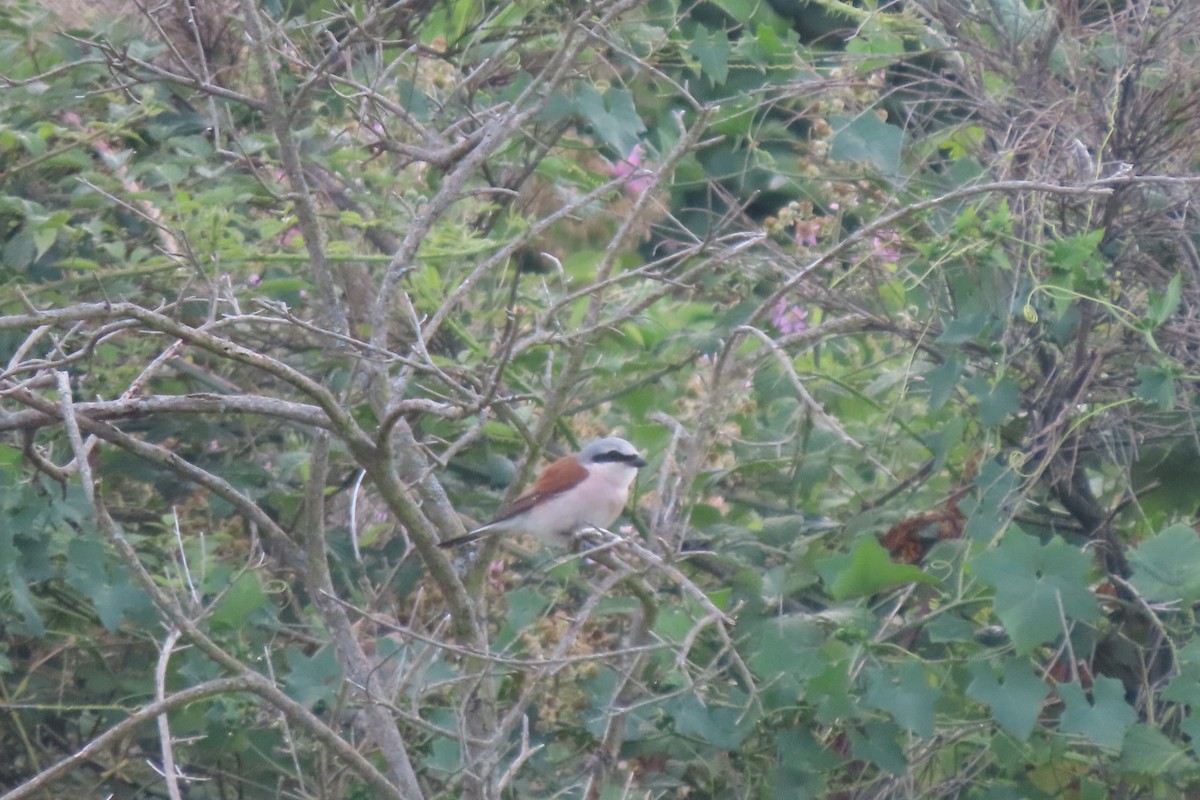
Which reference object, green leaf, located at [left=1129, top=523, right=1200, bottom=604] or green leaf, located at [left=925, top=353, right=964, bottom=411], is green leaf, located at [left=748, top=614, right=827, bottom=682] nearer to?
green leaf, located at [left=925, top=353, right=964, bottom=411]

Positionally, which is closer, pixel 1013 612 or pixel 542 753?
pixel 1013 612

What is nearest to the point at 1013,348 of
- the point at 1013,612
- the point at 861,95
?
the point at 1013,612

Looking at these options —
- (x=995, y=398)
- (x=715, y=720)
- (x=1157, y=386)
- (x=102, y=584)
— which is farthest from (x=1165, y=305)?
(x=102, y=584)

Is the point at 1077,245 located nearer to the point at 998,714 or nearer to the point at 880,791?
the point at 998,714

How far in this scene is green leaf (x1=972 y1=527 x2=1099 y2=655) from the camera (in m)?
2.70

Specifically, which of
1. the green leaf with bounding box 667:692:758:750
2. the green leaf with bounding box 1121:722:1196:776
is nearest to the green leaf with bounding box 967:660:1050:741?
the green leaf with bounding box 1121:722:1196:776

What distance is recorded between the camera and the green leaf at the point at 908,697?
9.11 ft

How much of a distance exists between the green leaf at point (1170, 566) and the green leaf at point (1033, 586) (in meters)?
0.11

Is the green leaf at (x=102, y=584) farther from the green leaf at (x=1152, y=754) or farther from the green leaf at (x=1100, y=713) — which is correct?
the green leaf at (x=1152, y=754)

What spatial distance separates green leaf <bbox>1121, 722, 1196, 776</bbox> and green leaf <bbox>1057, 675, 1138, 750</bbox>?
0.18 feet

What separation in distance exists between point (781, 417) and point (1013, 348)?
0.96m

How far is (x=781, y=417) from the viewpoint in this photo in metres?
3.89

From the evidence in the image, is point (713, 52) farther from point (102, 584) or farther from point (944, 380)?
point (102, 584)

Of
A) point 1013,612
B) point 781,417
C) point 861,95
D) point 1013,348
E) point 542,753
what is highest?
point 861,95
